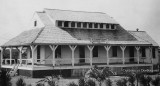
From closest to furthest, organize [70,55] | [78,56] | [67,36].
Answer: [67,36] → [70,55] → [78,56]

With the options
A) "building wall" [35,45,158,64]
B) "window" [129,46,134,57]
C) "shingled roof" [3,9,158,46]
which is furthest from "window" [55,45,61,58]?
"window" [129,46,134,57]

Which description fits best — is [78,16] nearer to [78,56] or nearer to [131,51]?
[78,56]

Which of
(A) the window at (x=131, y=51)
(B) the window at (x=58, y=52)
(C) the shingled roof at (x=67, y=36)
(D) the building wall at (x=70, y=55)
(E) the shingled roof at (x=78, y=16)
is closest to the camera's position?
(C) the shingled roof at (x=67, y=36)

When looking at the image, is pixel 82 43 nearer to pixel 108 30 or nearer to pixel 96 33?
pixel 96 33

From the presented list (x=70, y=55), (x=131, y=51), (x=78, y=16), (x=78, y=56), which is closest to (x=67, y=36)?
(x=70, y=55)

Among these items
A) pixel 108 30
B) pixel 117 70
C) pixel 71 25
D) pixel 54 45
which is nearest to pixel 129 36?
pixel 108 30

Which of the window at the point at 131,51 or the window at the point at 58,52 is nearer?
the window at the point at 58,52

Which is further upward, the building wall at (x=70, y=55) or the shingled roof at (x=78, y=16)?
the shingled roof at (x=78, y=16)

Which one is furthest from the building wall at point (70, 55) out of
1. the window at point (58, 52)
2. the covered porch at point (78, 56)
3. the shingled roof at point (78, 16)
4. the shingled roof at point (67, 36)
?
the shingled roof at point (78, 16)

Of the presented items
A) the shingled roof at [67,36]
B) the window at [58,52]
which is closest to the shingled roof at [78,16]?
the shingled roof at [67,36]

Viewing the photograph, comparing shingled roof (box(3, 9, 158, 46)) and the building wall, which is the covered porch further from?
shingled roof (box(3, 9, 158, 46))

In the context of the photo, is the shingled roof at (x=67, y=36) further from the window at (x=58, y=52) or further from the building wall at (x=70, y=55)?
the window at (x=58, y=52)

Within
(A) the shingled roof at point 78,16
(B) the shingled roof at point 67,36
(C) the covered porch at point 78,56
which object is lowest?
(C) the covered porch at point 78,56

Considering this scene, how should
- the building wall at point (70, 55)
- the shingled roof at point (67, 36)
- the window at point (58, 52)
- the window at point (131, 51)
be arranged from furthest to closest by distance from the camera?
1. the window at point (131, 51)
2. the window at point (58, 52)
3. the building wall at point (70, 55)
4. the shingled roof at point (67, 36)
